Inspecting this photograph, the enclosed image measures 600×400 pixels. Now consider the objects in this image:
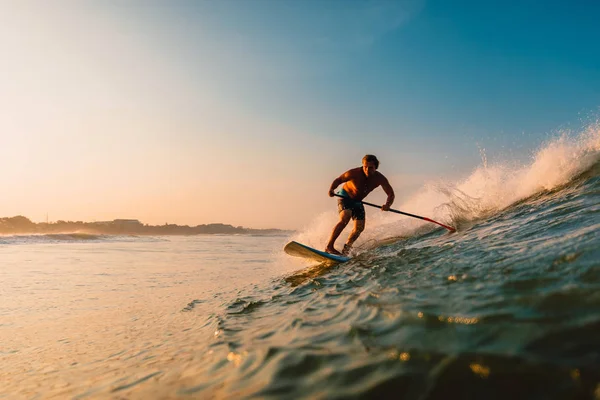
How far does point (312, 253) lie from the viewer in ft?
28.9

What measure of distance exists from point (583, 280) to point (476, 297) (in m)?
0.76

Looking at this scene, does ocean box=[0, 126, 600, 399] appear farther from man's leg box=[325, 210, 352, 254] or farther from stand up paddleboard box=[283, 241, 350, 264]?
man's leg box=[325, 210, 352, 254]

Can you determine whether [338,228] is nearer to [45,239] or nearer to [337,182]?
[337,182]

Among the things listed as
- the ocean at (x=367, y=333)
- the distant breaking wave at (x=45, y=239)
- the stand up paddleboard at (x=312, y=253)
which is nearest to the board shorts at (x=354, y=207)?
the stand up paddleboard at (x=312, y=253)

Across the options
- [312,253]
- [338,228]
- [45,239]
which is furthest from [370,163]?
[45,239]

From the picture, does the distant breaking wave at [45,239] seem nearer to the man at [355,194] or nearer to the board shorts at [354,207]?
the man at [355,194]

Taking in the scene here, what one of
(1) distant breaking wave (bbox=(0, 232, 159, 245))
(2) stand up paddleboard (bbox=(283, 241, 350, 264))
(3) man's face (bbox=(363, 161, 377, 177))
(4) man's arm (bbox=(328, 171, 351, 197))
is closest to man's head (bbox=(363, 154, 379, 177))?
(3) man's face (bbox=(363, 161, 377, 177))

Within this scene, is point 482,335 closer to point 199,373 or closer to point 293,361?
point 293,361

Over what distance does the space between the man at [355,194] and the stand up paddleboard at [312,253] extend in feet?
1.56

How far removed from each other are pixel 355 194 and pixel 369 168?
35.1 inches

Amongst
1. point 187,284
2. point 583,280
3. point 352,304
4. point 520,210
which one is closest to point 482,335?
point 583,280

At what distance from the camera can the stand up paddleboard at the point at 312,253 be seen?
28.2 feet

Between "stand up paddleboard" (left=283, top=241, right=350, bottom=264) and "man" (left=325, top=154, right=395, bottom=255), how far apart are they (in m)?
0.48

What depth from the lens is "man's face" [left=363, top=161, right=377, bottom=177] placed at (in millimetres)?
8900
